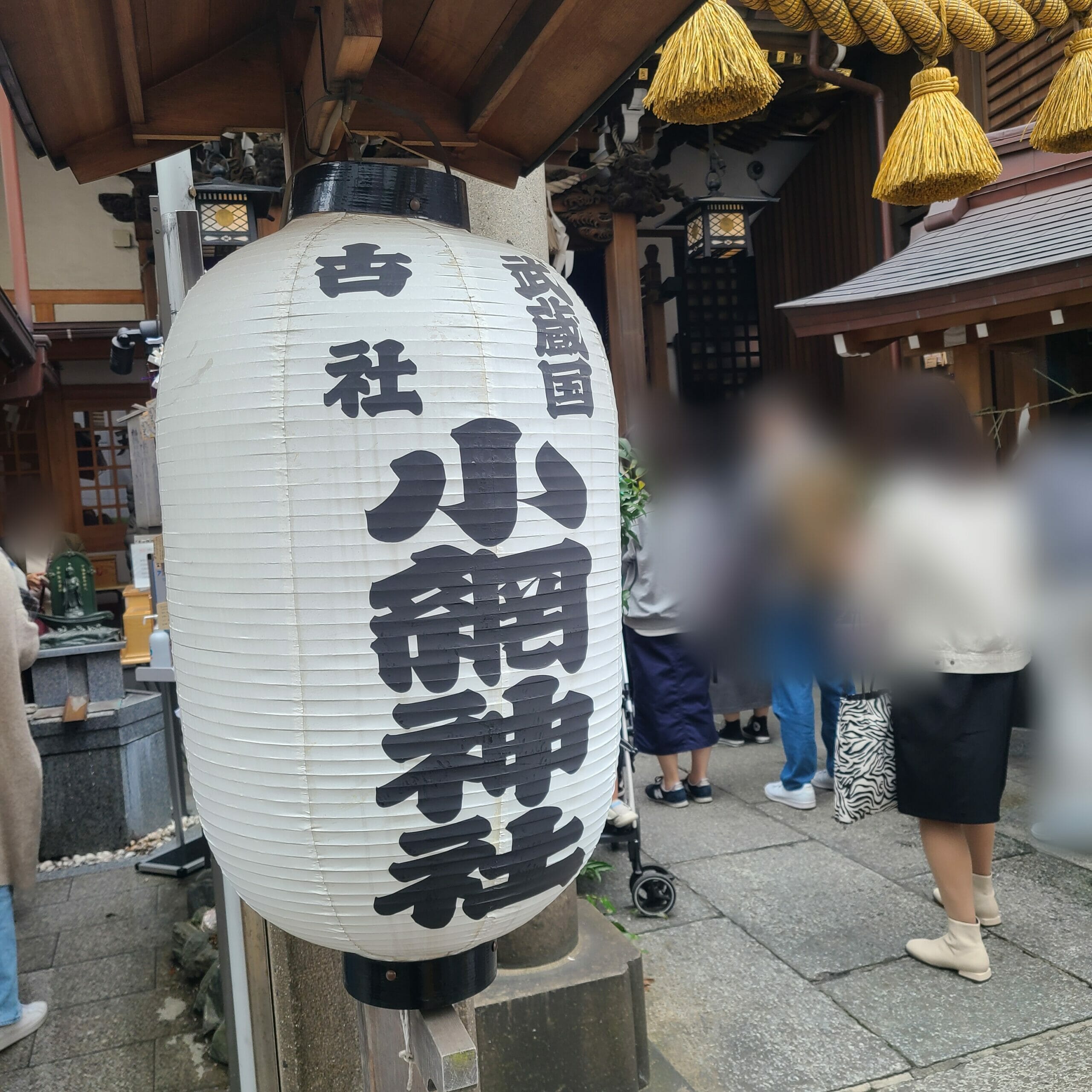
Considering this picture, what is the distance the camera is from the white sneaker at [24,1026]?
13.4 ft

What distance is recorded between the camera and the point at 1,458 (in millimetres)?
12203

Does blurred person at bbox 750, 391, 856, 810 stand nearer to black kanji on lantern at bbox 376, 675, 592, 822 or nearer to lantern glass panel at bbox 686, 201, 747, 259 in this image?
black kanji on lantern at bbox 376, 675, 592, 822

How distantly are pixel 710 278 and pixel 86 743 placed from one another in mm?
8904

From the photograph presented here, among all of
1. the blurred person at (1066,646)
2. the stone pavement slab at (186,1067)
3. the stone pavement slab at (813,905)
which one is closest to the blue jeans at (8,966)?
the stone pavement slab at (186,1067)

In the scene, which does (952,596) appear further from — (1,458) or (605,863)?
(1,458)

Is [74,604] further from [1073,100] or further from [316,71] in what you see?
[1073,100]

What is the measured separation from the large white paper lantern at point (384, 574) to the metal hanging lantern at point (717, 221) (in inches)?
292

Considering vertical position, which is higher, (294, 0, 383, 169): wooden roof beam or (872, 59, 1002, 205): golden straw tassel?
(872, 59, 1002, 205): golden straw tassel

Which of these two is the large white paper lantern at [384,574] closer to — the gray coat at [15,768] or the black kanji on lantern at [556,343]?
the black kanji on lantern at [556,343]

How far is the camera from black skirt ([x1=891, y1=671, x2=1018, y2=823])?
371 cm

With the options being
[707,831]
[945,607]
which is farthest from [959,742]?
[707,831]

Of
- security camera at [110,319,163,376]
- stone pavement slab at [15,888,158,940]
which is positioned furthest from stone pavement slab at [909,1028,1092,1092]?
security camera at [110,319,163,376]

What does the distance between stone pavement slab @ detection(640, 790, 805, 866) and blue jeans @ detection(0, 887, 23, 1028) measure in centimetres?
327

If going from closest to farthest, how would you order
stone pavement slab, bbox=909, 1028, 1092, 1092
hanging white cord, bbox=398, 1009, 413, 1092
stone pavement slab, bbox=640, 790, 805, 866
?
hanging white cord, bbox=398, 1009, 413, 1092, stone pavement slab, bbox=909, 1028, 1092, 1092, stone pavement slab, bbox=640, 790, 805, 866
